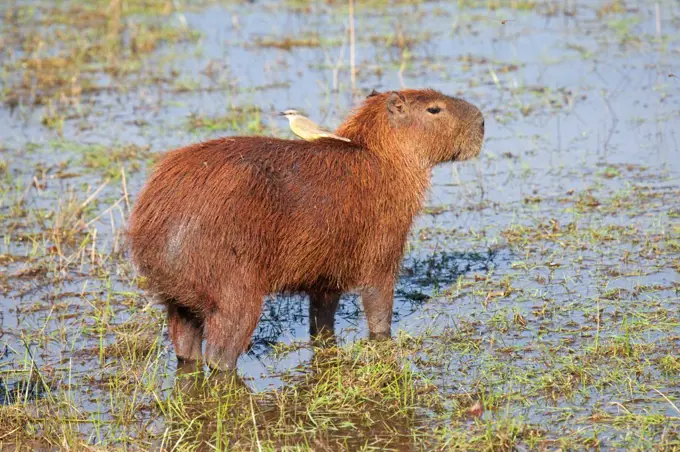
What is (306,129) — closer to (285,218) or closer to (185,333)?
(285,218)

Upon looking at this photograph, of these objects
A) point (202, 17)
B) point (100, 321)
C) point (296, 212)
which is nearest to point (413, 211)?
point (296, 212)

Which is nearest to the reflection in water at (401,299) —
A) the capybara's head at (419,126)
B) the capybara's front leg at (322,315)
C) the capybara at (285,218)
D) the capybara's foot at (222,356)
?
the capybara's front leg at (322,315)

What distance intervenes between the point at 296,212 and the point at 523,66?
6282 mm

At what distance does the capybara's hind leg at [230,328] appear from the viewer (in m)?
5.00

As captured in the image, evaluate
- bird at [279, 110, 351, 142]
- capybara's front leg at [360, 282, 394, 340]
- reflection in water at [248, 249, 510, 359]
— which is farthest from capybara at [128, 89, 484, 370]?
reflection in water at [248, 249, 510, 359]

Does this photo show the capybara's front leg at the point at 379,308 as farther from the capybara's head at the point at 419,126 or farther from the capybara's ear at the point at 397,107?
the capybara's ear at the point at 397,107

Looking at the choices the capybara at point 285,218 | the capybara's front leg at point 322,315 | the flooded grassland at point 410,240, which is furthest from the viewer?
the capybara's front leg at point 322,315

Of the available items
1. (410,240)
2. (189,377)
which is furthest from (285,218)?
(410,240)

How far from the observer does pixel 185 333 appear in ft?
17.8

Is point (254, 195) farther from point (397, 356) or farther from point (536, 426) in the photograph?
point (536, 426)

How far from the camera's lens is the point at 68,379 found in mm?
5316

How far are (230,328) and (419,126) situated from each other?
5.42ft

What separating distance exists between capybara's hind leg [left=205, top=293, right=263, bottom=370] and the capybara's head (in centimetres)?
124

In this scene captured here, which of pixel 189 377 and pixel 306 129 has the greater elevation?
pixel 306 129
